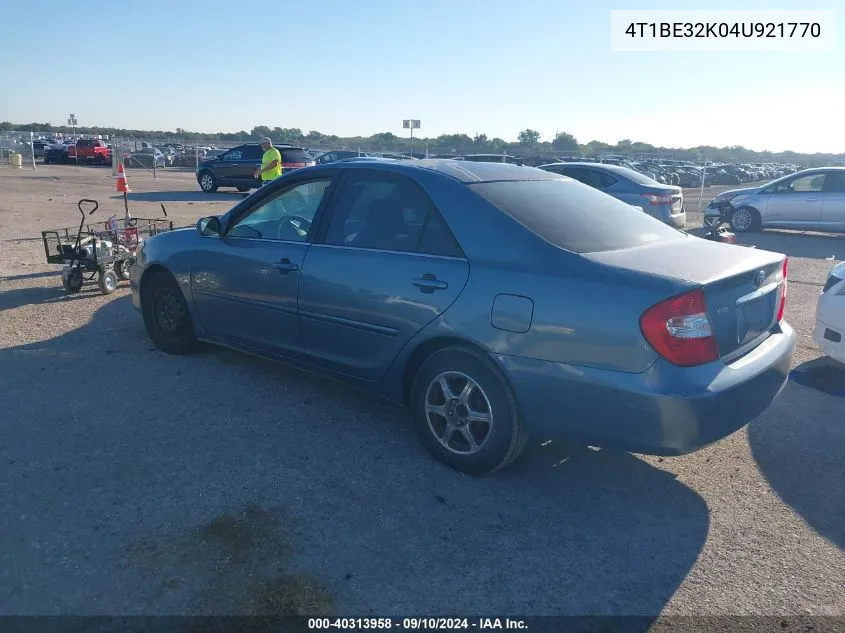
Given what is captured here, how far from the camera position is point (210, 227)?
521cm

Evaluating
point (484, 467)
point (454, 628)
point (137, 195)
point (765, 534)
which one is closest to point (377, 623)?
point (454, 628)

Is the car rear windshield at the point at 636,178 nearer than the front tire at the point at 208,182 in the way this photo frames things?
Yes

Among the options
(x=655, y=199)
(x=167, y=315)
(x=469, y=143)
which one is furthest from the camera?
(x=469, y=143)

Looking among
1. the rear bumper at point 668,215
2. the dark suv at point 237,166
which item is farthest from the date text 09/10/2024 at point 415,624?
the dark suv at point 237,166

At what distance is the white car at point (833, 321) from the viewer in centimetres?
505

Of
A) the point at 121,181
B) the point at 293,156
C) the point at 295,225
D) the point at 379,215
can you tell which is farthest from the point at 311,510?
the point at 293,156

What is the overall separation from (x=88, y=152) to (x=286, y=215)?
41.9 m

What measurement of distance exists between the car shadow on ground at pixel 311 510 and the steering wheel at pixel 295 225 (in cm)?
115

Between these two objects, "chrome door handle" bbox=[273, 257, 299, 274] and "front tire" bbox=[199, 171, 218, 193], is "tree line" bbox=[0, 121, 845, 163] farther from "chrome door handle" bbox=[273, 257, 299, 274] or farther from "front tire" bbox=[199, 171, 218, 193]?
"chrome door handle" bbox=[273, 257, 299, 274]

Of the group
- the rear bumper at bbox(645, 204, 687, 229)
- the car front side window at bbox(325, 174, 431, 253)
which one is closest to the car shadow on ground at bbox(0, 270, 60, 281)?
the car front side window at bbox(325, 174, 431, 253)

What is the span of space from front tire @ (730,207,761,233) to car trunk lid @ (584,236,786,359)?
1283cm

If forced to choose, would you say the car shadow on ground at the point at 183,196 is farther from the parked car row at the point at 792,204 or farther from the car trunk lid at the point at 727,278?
the car trunk lid at the point at 727,278

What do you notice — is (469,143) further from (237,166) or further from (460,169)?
(460,169)

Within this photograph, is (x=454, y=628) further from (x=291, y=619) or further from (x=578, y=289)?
(x=578, y=289)
